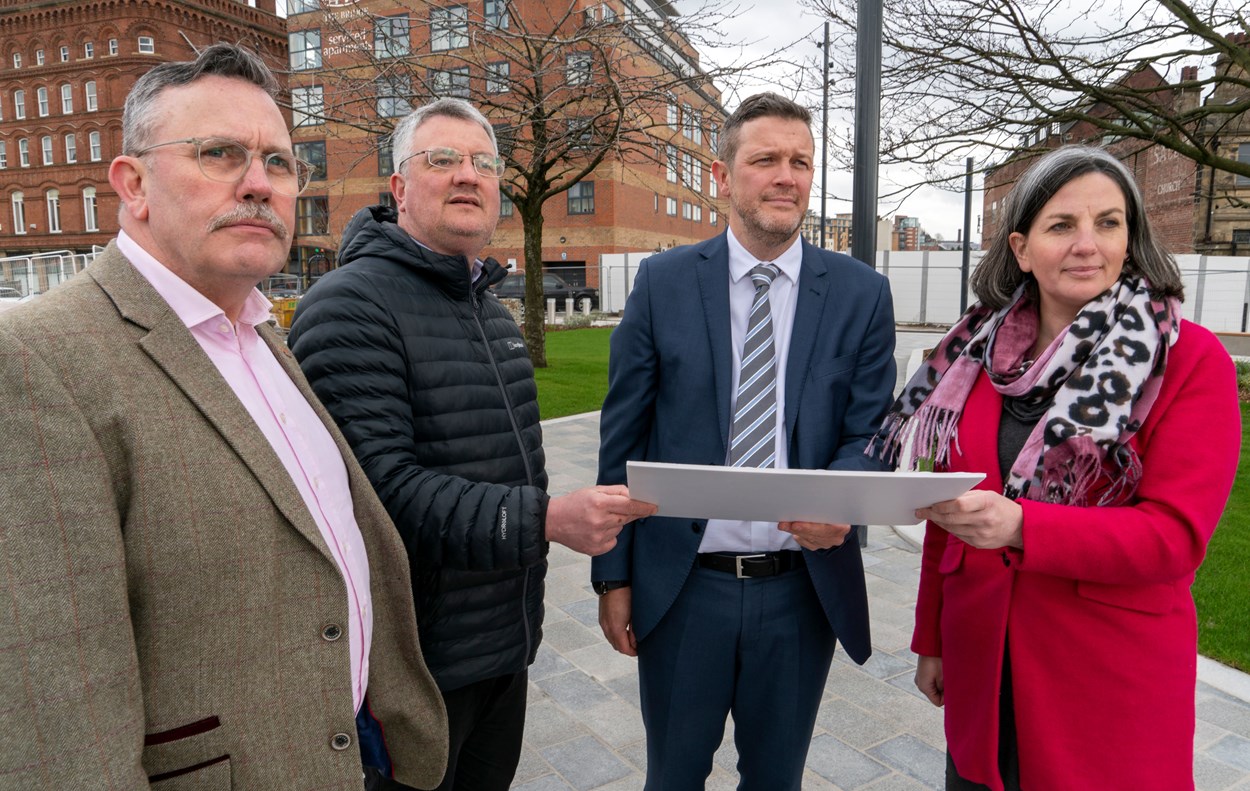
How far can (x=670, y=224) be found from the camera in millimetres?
46750

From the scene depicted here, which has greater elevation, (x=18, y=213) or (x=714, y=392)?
(x=18, y=213)

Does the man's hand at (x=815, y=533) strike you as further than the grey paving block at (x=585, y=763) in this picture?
No

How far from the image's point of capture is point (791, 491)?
157cm

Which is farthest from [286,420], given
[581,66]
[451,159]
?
[581,66]

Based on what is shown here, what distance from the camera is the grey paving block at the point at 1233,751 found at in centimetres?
301

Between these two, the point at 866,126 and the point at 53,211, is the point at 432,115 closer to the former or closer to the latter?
the point at 866,126

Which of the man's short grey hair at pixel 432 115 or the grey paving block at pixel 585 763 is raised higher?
the man's short grey hair at pixel 432 115

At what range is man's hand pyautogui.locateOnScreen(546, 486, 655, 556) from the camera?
177cm

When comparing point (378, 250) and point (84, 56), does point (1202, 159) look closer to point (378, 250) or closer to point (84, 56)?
point (378, 250)

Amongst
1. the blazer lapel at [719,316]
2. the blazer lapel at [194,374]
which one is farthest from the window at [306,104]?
the blazer lapel at [194,374]

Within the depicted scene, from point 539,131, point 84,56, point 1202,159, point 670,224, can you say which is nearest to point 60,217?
point 84,56

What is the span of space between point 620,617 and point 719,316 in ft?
3.20

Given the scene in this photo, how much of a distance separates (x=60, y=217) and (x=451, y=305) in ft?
178

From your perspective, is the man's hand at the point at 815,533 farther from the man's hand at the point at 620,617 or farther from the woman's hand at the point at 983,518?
the man's hand at the point at 620,617
